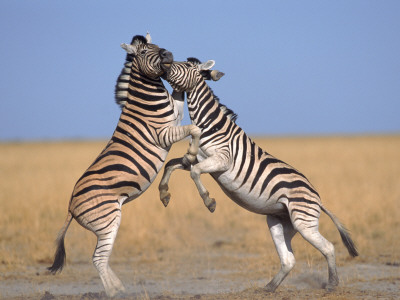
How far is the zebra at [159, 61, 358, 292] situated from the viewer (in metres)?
6.81

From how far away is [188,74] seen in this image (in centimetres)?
690

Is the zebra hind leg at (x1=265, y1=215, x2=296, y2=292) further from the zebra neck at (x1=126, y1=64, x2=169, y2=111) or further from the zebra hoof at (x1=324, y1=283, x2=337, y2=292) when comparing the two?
the zebra neck at (x1=126, y1=64, x2=169, y2=111)

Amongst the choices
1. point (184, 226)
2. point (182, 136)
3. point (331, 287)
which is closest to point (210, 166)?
point (182, 136)

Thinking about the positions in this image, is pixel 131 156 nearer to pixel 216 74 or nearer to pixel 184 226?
pixel 216 74

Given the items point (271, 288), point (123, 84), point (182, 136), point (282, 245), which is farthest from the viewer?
point (123, 84)

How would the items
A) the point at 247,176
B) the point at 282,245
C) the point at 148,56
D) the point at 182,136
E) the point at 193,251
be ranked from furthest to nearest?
the point at 193,251, the point at 282,245, the point at 247,176, the point at 148,56, the point at 182,136

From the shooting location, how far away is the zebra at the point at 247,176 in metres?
6.81

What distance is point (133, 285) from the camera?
26.8 ft

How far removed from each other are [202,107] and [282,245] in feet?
6.80

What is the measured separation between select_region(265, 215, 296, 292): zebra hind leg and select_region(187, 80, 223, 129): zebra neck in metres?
1.57

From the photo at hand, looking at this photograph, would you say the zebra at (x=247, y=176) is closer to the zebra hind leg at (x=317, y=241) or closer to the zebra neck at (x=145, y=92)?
the zebra hind leg at (x=317, y=241)

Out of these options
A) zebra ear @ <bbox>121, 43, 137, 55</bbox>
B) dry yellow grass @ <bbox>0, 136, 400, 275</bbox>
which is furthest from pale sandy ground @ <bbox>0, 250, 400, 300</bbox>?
zebra ear @ <bbox>121, 43, 137, 55</bbox>

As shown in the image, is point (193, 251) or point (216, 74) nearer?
point (216, 74)

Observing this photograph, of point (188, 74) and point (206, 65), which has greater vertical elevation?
point (206, 65)
